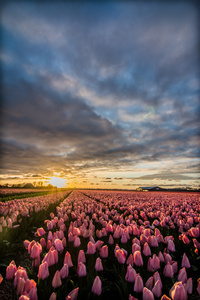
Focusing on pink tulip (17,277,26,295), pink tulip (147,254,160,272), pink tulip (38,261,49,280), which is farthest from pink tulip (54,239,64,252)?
pink tulip (147,254,160,272)

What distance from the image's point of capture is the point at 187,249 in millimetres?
3582

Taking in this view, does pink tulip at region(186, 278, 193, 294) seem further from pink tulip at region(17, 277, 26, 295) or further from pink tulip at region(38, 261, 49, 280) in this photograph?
pink tulip at region(17, 277, 26, 295)

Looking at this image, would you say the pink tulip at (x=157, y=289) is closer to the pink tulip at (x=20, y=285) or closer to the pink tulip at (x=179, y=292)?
the pink tulip at (x=179, y=292)

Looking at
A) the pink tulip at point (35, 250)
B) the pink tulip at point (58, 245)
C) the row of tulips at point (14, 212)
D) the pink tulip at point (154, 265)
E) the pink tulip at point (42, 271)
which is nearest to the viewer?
the pink tulip at point (42, 271)

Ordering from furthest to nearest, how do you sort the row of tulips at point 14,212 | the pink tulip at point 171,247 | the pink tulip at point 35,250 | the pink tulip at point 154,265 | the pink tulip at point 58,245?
the row of tulips at point 14,212 < the pink tulip at point 171,247 < the pink tulip at point 58,245 < the pink tulip at point 35,250 < the pink tulip at point 154,265

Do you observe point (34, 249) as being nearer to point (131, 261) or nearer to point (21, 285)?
point (21, 285)

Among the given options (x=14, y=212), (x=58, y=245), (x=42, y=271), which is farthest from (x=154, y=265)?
(x=14, y=212)

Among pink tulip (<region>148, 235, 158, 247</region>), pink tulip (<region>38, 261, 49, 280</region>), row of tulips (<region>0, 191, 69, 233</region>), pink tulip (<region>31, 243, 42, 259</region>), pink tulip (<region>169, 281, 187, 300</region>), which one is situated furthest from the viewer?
row of tulips (<region>0, 191, 69, 233</region>)

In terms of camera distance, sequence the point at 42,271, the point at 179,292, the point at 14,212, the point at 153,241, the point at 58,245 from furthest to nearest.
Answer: the point at 14,212, the point at 153,241, the point at 58,245, the point at 42,271, the point at 179,292

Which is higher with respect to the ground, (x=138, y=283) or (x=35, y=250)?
(x=35, y=250)

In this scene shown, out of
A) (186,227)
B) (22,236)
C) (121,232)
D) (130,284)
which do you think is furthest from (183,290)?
(22,236)

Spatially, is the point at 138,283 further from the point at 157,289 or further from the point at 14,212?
the point at 14,212

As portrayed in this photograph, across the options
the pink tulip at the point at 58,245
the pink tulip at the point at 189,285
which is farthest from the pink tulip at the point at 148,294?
the pink tulip at the point at 58,245

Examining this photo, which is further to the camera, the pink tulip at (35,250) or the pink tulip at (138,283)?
the pink tulip at (35,250)
